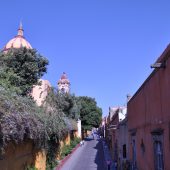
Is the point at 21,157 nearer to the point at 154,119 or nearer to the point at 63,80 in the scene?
the point at 154,119

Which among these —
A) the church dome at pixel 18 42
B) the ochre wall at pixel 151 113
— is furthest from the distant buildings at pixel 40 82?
the ochre wall at pixel 151 113

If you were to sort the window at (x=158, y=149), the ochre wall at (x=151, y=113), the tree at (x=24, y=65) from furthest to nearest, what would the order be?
the tree at (x=24, y=65)
the window at (x=158, y=149)
the ochre wall at (x=151, y=113)

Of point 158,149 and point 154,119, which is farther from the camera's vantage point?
point 154,119

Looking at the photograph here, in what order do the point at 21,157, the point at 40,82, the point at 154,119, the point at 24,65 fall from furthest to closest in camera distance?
the point at 40,82 < the point at 24,65 < the point at 21,157 < the point at 154,119

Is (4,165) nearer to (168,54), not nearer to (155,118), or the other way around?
(155,118)

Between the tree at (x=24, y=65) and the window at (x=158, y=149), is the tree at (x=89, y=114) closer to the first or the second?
the tree at (x=24, y=65)

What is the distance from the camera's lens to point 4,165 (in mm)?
10523

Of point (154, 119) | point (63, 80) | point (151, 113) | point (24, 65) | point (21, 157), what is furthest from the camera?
point (63, 80)

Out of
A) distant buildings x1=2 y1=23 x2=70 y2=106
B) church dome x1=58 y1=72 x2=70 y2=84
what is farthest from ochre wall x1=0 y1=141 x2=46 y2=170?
church dome x1=58 y1=72 x2=70 y2=84

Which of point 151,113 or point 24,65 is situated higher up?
point 24,65

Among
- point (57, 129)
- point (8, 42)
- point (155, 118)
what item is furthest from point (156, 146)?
point (8, 42)

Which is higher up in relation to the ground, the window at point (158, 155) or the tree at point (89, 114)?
the tree at point (89, 114)

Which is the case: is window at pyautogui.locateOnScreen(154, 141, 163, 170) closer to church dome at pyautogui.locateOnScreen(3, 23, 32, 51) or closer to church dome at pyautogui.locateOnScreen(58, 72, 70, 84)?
church dome at pyautogui.locateOnScreen(3, 23, 32, 51)

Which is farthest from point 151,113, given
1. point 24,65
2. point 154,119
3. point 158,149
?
point 24,65
